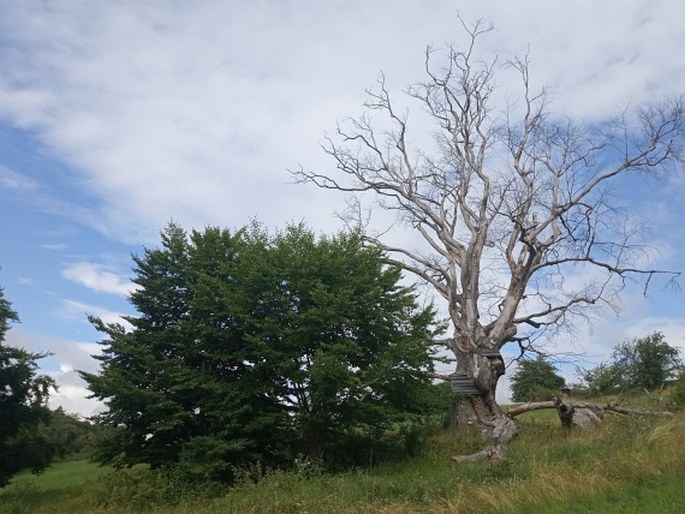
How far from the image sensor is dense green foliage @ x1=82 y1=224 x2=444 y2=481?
16938 millimetres

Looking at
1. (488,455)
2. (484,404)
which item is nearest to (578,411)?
(484,404)

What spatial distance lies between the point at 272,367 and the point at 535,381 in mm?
25464

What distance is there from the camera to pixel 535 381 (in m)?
38.1

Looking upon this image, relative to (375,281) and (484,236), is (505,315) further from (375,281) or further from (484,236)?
(375,281)

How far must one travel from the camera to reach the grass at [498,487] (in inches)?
368

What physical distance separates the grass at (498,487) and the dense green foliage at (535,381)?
1000cm

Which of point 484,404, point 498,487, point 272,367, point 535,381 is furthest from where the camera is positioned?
point 535,381

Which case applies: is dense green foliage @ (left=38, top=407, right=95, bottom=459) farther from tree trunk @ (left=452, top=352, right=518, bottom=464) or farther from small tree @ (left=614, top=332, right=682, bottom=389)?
small tree @ (left=614, top=332, right=682, bottom=389)

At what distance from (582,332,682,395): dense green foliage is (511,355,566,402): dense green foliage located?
2.37 m

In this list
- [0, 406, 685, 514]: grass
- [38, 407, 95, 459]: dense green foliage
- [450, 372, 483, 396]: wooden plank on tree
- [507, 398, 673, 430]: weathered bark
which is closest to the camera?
[0, 406, 685, 514]: grass

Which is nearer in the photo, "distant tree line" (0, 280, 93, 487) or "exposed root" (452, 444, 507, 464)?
"exposed root" (452, 444, 507, 464)

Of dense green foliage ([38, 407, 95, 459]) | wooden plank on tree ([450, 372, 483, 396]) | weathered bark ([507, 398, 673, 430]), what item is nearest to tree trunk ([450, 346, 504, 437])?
wooden plank on tree ([450, 372, 483, 396])

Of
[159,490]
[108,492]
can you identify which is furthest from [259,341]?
[108,492]

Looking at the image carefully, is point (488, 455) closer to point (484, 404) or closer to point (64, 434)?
point (484, 404)
